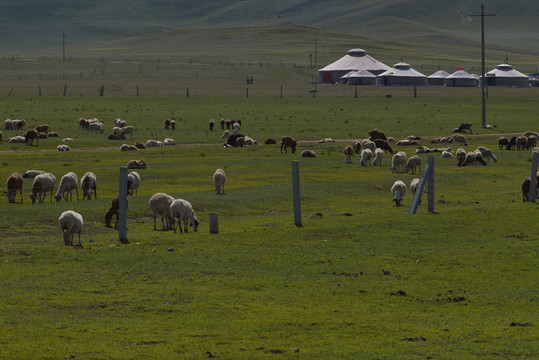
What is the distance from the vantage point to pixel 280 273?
17.5 meters

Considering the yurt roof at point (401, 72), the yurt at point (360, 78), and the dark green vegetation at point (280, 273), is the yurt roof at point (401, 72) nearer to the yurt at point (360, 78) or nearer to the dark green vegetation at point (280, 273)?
the yurt at point (360, 78)

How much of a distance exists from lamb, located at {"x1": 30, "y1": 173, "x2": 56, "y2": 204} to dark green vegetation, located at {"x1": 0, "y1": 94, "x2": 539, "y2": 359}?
48.6 inches

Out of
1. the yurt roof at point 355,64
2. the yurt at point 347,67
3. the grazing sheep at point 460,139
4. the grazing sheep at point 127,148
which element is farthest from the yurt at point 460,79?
the grazing sheep at point 127,148

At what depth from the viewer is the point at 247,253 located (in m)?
19.4

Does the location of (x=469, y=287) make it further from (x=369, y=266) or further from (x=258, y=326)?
(x=258, y=326)

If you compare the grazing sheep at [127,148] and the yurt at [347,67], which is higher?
the yurt at [347,67]

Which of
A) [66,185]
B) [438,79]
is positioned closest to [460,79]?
[438,79]

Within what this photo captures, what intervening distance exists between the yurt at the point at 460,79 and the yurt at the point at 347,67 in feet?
49.4

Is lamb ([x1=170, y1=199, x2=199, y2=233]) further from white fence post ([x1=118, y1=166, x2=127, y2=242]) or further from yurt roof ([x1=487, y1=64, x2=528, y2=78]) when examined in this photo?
yurt roof ([x1=487, y1=64, x2=528, y2=78])

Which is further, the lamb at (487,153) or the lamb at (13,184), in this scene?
the lamb at (487,153)

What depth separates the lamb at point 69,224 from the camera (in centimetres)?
1995

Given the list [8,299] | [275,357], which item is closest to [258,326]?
[275,357]

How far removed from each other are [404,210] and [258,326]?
13.8 metres

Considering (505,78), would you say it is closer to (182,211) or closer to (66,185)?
(66,185)
